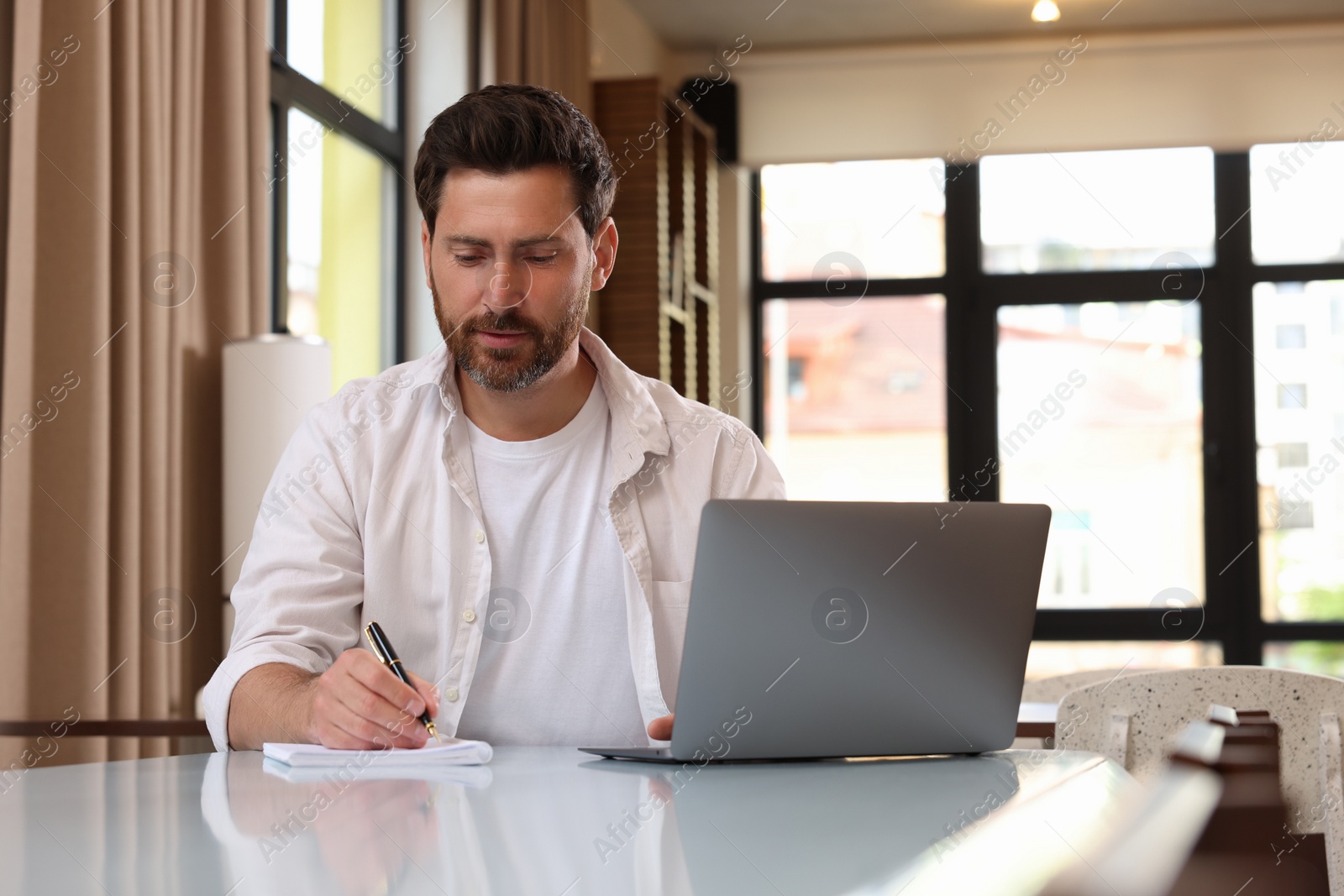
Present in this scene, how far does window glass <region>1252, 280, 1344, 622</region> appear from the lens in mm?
5727

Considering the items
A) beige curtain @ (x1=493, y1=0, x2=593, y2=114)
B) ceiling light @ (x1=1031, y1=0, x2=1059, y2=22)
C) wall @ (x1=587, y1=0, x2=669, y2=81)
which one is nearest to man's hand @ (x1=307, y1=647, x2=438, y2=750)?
beige curtain @ (x1=493, y1=0, x2=593, y2=114)

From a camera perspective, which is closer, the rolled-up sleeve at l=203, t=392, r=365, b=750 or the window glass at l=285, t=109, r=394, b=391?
the rolled-up sleeve at l=203, t=392, r=365, b=750

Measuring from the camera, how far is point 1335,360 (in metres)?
5.77

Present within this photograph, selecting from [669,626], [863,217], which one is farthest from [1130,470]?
[669,626]

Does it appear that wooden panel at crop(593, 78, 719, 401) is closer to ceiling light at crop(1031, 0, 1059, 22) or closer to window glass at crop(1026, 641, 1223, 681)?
ceiling light at crop(1031, 0, 1059, 22)

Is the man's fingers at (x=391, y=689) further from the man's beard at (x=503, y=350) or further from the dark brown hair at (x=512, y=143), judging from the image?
the dark brown hair at (x=512, y=143)

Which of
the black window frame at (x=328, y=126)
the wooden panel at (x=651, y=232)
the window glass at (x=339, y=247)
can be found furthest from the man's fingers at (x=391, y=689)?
the wooden panel at (x=651, y=232)

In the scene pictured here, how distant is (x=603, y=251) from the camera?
185 cm

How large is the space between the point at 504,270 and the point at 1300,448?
16.9 feet

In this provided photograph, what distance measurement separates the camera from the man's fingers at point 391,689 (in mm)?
1157

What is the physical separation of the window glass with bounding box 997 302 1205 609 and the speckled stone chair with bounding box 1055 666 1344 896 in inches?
148

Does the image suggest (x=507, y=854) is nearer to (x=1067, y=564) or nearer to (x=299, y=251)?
(x=299, y=251)

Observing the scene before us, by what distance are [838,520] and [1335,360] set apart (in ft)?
17.9

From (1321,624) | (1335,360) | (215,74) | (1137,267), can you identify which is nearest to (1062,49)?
(1137,267)
